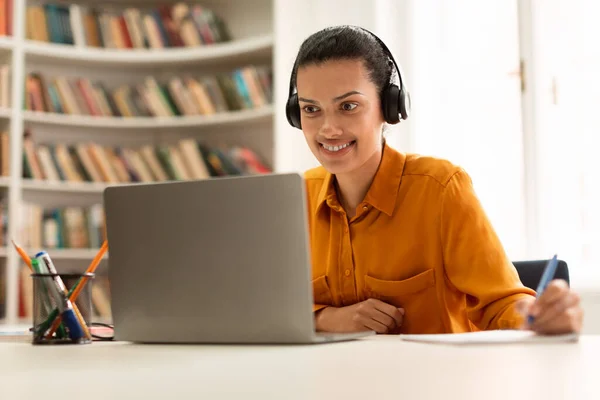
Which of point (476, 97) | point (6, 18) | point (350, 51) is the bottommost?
point (350, 51)

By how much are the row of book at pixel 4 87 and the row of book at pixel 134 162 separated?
0.65ft

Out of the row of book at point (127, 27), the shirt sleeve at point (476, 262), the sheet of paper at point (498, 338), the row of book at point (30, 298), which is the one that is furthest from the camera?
the row of book at point (127, 27)

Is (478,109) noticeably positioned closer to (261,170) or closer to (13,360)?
(261,170)

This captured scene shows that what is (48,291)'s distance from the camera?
3.88 ft

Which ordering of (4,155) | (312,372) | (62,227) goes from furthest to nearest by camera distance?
(62,227)
(4,155)
(312,372)

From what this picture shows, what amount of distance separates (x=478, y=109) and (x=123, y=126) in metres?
1.82

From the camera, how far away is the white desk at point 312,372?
566 millimetres

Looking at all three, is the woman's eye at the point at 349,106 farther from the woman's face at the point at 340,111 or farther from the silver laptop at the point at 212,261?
the silver laptop at the point at 212,261

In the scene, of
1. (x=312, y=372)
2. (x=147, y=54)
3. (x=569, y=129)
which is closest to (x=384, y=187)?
(x=312, y=372)

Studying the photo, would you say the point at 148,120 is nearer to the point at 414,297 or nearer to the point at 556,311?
the point at 414,297

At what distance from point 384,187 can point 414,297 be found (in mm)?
251

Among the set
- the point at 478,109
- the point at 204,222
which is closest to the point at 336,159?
the point at 204,222

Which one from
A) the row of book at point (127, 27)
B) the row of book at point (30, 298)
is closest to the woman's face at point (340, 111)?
the row of book at point (30, 298)

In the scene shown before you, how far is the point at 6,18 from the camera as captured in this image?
3609mm
